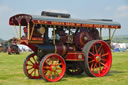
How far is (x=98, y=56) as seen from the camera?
33.7 ft

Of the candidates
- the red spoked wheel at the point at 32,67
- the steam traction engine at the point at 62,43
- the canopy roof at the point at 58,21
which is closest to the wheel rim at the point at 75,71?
the steam traction engine at the point at 62,43

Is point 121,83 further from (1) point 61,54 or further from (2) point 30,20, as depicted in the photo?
(2) point 30,20

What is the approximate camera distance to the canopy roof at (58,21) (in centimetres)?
901

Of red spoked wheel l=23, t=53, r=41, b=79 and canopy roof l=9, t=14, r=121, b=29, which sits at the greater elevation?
canopy roof l=9, t=14, r=121, b=29

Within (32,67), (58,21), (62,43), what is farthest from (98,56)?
(32,67)

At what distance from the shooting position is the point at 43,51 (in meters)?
9.53

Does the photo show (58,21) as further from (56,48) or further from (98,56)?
(98,56)

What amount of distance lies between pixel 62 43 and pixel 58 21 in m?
1.10

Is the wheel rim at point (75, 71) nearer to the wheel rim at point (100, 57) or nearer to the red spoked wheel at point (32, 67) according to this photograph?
the wheel rim at point (100, 57)

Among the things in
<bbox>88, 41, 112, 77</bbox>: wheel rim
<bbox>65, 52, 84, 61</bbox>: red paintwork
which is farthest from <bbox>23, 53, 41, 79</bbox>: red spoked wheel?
<bbox>88, 41, 112, 77</bbox>: wheel rim

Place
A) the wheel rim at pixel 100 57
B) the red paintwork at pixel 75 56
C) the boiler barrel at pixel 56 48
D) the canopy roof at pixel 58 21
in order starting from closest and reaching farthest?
the canopy roof at pixel 58 21
the boiler barrel at pixel 56 48
the red paintwork at pixel 75 56
the wheel rim at pixel 100 57

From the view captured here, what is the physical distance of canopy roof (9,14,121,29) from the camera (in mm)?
9012

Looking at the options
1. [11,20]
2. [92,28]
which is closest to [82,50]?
[92,28]

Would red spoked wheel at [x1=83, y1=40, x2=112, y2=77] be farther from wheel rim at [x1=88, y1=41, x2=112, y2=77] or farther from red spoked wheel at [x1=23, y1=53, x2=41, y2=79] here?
red spoked wheel at [x1=23, y1=53, x2=41, y2=79]
